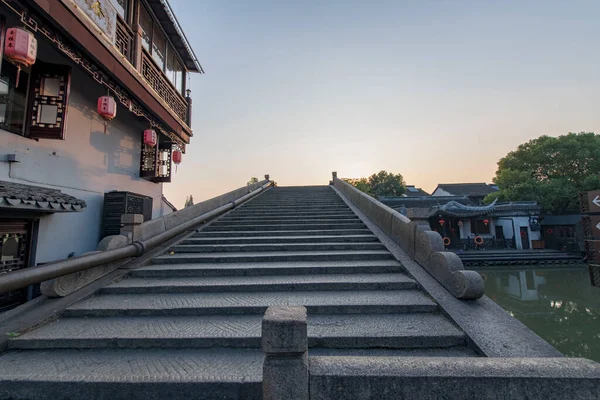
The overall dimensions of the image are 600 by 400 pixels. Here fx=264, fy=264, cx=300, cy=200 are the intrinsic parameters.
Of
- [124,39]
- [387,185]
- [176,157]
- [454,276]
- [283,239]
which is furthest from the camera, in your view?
[387,185]

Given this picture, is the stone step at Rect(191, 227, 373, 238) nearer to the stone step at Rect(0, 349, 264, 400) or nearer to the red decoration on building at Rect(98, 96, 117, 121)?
the red decoration on building at Rect(98, 96, 117, 121)

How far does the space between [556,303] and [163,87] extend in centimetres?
1529

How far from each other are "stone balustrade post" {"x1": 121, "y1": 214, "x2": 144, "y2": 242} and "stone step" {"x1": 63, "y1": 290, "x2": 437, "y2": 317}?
1313 mm

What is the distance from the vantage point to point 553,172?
952 inches

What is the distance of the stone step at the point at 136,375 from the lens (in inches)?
83.7

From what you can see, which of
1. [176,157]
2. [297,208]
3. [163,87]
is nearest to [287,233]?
[297,208]

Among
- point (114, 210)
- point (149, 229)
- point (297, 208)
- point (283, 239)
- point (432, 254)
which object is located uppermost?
point (297, 208)

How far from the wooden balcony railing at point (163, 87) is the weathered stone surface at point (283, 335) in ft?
26.7

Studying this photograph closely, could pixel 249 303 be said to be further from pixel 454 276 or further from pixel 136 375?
pixel 454 276

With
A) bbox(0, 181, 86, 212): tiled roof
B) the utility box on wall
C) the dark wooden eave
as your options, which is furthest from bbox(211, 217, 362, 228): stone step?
the dark wooden eave

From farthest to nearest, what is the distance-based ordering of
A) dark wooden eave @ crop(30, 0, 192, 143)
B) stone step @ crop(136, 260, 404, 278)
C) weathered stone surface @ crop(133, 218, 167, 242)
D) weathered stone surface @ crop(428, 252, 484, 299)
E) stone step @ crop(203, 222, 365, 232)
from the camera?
stone step @ crop(203, 222, 365, 232), weathered stone surface @ crop(133, 218, 167, 242), dark wooden eave @ crop(30, 0, 192, 143), stone step @ crop(136, 260, 404, 278), weathered stone surface @ crop(428, 252, 484, 299)

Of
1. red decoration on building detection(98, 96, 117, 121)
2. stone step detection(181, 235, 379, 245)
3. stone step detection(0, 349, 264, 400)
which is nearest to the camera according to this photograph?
stone step detection(0, 349, 264, 400)

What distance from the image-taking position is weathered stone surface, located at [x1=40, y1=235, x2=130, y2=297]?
3.55 meters

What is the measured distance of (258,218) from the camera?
25.9 ft
